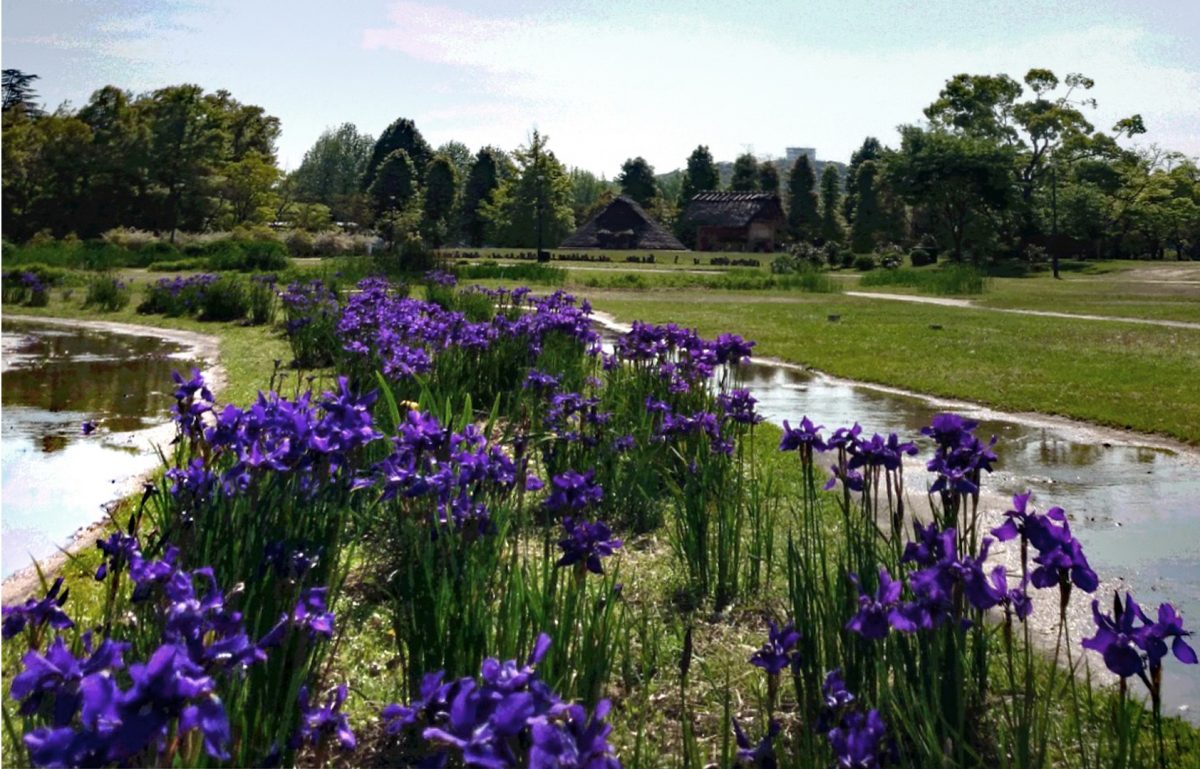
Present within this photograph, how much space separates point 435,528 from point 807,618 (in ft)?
3.55

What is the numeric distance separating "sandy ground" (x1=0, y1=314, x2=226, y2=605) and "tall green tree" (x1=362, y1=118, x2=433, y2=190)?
55134 mm

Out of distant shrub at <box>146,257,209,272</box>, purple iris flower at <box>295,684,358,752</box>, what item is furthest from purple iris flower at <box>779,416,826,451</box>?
distant shrub at <box>146,257,209,272</box>

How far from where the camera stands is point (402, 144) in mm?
71562

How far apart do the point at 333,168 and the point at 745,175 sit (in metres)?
33.2

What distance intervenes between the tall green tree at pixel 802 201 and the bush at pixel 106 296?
2033 inches

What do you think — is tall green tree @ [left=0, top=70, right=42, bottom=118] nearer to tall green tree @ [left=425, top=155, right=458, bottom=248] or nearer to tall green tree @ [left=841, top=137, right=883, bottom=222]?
tall green tree @ [left=425, top=155, right=458, bottom=248]

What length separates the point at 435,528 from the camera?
2941 millimetres

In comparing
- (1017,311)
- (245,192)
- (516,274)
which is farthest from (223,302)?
(245,192)

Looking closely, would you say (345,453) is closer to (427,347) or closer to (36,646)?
(36,646)

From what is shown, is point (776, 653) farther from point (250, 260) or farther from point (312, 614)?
point (250, 260)

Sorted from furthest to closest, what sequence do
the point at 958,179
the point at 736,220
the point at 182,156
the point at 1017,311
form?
the point at 736,220
the point at 958,179
the point at 182,156
the point at 1017,311

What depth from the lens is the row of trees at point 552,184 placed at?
41938 mm

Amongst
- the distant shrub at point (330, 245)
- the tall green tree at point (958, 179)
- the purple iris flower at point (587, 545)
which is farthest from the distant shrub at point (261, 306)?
the tall green tree at point (958, 179)

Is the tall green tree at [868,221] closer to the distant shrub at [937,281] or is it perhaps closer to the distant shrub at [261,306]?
the distant shrub at [937,281]
